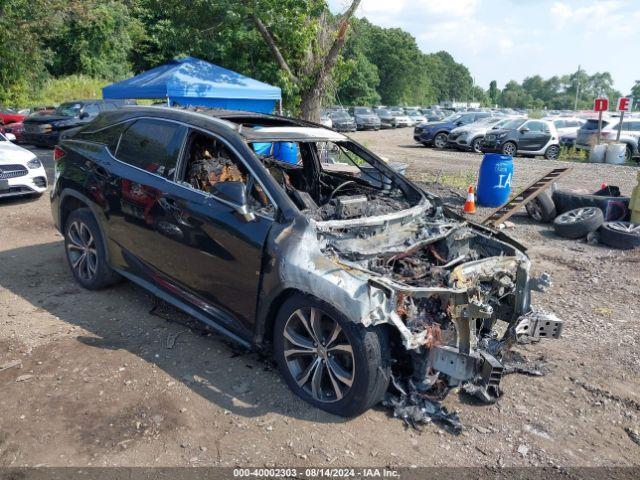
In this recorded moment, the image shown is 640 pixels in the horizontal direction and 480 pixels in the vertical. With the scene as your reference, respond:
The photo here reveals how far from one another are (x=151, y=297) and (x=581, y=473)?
3863 mm

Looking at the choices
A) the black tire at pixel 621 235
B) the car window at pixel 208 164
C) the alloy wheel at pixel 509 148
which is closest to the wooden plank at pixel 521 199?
the black tire at pixel 621 235

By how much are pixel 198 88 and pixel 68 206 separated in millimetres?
6740

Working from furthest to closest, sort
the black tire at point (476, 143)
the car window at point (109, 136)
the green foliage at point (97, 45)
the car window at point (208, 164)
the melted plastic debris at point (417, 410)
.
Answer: the green foliage at point (97, 45) → the black tire at point (476, 143) → the car window at point (109, 136) → the car window at point (208, 164) → the melted plastic debris at point (417, 410)

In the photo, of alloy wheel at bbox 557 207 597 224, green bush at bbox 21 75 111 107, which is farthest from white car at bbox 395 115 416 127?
alloy wheel at bbox 557 207 597 224

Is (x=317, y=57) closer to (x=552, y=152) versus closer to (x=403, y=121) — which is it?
(x=552, y=152)

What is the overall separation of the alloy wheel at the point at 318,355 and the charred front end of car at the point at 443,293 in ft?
1.19

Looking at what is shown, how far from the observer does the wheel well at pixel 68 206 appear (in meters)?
5.20

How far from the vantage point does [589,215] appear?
26.4 ft

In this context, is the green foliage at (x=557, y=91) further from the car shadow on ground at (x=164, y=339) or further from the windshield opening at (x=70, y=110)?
the car shadow on ground at (x=164, y=339)

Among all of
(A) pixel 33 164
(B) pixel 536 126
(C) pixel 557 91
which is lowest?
(A) pixel 33 164

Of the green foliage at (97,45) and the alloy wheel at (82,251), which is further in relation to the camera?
the green foliage at (97,45)

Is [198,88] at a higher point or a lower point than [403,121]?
lower

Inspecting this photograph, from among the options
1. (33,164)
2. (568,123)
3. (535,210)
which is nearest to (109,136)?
(33,164)

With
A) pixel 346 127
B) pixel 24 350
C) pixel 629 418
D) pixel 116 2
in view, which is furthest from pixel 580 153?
pixel 116 2
